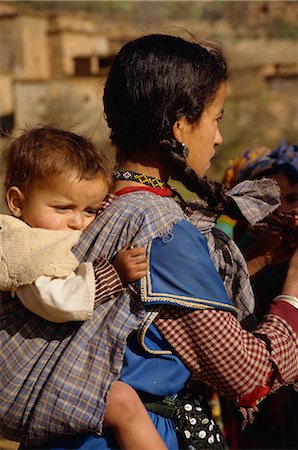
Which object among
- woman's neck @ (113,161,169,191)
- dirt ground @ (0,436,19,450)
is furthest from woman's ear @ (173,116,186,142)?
dirt ground @ (0,436,19,450)

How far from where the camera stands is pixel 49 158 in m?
2.34

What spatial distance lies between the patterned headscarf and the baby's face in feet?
6.99

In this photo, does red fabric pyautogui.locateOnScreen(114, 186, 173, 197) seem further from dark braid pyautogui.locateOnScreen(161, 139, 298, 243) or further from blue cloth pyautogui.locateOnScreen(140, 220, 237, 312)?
blue cloth pyautogui.locateOnScreen(140, 220, 237, 312)

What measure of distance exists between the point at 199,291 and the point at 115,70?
83 centimetres

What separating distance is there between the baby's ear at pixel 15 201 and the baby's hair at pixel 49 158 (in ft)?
0.06

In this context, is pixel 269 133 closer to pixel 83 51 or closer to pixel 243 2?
pixel 83 51

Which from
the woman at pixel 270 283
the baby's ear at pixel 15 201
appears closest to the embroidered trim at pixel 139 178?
the baby's ear at pixel 15 201

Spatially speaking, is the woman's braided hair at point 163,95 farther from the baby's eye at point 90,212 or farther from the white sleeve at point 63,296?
the white sleeve at point 63,296

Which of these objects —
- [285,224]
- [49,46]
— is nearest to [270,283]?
[285,224]

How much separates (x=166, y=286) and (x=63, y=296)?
1.01ft

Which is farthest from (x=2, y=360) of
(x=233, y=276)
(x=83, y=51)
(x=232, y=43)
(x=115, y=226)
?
(x=232, y=43)

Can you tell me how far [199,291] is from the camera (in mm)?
2256

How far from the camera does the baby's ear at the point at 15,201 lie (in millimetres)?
2396

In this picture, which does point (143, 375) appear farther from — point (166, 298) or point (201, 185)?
point (201, 185)
